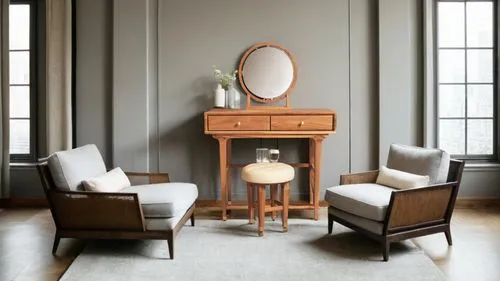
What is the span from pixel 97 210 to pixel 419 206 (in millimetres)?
2262

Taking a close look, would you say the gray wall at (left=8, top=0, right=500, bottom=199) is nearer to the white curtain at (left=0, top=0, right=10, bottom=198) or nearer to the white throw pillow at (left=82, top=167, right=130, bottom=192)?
the white curtain at (left=0, top=0, right=10, bottom=198)

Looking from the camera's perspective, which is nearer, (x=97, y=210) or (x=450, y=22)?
(x=97, y=210)

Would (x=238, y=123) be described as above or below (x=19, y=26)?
below

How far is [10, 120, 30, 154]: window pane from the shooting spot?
540 cm

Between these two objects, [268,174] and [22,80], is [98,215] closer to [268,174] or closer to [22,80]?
[268,174]

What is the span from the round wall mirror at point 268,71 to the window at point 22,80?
2.23 m

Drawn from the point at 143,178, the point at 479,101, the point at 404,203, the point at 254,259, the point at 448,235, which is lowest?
the point at 254,259

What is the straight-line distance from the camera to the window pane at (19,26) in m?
5.35

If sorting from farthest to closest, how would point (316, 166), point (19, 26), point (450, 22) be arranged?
point (19, 26), point (450, 22), point (316, 166)

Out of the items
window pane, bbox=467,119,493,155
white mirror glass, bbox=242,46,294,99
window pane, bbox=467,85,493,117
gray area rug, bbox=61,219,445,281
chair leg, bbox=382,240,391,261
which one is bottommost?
gray area rug, bbox=61,219,445,281

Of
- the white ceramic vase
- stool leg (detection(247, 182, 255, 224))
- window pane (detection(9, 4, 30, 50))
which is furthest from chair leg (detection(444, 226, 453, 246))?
window pane (detection(9, 4, 30, 50))

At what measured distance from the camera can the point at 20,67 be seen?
538 centimetres

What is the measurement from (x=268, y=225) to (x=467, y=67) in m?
2.68

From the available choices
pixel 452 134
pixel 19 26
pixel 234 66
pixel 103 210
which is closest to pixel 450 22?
pixel 452 134
